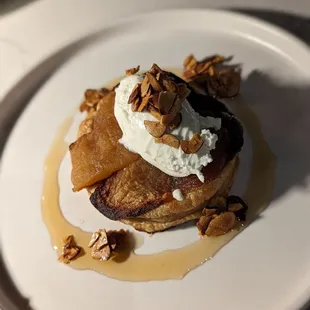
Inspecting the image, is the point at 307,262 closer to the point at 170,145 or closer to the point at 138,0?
the point at 170,145

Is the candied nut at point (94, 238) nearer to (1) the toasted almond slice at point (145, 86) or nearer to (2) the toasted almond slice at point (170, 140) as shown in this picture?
(2) the toasted almond slice at point (170, 140)

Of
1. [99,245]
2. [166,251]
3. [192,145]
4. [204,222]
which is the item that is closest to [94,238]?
[99,245]

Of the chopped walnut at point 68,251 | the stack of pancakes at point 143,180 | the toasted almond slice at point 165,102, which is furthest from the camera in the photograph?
the chopped walnut at point 68,251

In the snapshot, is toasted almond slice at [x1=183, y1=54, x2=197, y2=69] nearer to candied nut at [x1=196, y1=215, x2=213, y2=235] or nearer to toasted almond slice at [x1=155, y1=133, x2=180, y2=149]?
toasted almond slice at [x1=155, y1=133, x2=180, y2=149]

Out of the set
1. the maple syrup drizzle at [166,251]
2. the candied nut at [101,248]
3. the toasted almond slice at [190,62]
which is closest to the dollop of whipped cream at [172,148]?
the maple syrup drizzle at [166,251]

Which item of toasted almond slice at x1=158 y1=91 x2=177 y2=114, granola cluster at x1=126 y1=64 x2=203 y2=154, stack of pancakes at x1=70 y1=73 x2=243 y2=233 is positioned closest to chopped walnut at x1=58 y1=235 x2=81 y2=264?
stack of pancakes at x1=70 y1=73 x2=243 y2=233

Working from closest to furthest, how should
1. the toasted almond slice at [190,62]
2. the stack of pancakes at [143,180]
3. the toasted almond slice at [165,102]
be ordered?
1. the toasted almond slice at [165,102]
2. the stack of pancakes at [143,180]
3. the toasted almond slice at [190,62]

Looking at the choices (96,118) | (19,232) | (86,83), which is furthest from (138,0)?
(19,232)
